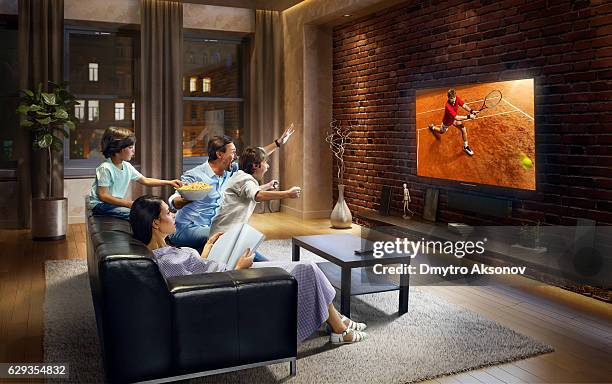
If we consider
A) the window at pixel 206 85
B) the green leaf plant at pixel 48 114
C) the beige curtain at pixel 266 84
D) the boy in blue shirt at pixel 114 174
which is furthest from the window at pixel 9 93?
the boy in blue shirt at pixel 114 174

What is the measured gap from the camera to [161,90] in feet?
23.6

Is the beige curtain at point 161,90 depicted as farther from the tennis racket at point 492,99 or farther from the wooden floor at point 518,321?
the tennis racket at point 492,99

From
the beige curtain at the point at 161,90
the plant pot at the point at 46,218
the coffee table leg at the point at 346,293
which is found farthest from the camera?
the beige curtain at the point at 161,90

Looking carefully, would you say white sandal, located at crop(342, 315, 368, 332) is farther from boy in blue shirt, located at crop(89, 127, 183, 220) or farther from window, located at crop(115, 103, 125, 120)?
window, located at crop(115, 103, 125, 120)

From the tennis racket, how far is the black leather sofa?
2.89 metres

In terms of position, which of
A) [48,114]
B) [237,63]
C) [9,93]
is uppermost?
[237,63]

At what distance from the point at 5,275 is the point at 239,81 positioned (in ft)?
14.4

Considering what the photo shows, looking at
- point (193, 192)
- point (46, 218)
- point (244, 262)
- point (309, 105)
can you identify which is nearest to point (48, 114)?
point (46, 218)

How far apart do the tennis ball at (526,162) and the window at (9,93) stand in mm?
5501

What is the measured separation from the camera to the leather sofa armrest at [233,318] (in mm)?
2326

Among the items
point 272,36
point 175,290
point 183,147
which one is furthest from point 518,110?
point 183,147

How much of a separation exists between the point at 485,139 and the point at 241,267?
2851 millimetres

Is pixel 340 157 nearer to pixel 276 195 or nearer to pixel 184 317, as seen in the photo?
pixel 276 195

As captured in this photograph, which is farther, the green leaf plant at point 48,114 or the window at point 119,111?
the window at point 119,111
